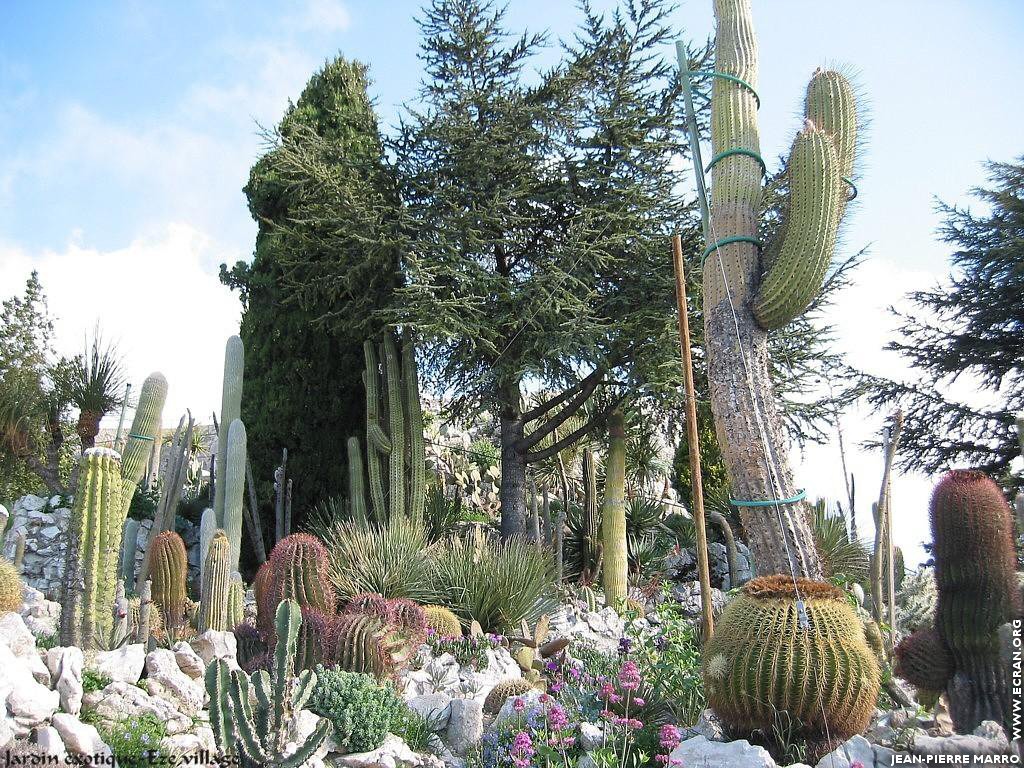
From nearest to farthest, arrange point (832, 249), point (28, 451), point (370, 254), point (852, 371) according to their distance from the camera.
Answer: point (832, 249) < point (370, 254) < point (28, 451) < point (852, 371)

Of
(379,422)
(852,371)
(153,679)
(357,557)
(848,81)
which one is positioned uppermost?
(848,81)

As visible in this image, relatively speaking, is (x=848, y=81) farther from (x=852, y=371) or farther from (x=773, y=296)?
(x=852, y=371)

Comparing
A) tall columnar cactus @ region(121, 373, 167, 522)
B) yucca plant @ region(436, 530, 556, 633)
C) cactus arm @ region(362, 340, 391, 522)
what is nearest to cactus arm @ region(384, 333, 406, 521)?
cactus arm @ region(362, 340, 391, 522)

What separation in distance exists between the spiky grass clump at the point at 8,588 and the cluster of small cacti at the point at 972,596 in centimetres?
567

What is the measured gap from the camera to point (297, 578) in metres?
5.80

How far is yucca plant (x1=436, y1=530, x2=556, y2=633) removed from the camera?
7.76 meters

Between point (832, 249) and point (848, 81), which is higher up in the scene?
point (848, 81)

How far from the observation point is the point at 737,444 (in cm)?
Result: 646

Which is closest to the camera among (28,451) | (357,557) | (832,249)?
(832,249)

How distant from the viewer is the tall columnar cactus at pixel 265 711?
3.73 metres

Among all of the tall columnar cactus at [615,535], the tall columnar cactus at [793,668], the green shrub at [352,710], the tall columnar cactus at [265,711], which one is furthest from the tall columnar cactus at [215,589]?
the tall columnar cactus at [615,535]

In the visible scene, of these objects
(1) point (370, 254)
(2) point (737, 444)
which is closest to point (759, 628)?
(2) point (737, 444)

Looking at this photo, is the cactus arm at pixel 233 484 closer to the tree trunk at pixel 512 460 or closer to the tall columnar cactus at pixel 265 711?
the tree trunk at pixel 512 460

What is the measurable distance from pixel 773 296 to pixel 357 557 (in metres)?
4.44
